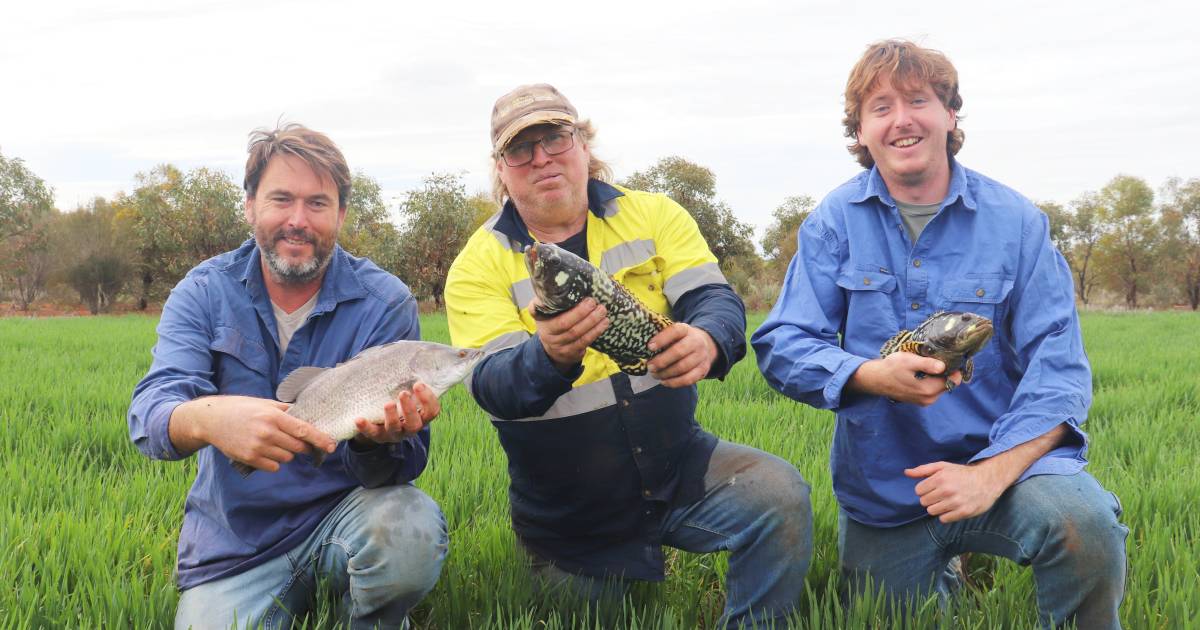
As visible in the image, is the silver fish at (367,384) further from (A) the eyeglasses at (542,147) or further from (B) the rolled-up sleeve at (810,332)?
(B) the rolled-up sleeve at (810,332)

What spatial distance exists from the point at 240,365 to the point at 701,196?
3486 cm

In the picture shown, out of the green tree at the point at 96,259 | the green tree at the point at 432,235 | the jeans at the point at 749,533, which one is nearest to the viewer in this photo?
the jeans at the point at 749,533

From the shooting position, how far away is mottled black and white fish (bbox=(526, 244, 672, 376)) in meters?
2.63

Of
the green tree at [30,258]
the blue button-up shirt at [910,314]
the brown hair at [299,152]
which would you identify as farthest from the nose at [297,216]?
the green tree at [30,258]

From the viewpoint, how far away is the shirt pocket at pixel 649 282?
139 inches

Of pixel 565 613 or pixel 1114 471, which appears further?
pixel 1114 471

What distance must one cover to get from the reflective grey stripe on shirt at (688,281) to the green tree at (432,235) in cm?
2922

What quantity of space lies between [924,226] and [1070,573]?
1.42 metres

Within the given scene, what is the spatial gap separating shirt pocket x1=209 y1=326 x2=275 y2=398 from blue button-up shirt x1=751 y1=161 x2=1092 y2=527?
2077 mm

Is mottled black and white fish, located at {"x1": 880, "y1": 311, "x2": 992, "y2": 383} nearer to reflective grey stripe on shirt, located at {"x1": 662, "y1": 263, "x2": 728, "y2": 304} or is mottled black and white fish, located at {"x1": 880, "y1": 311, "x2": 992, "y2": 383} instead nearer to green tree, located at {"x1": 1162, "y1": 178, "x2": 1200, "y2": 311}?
reflective grey stripe on shirt, located at {"x1": 662, "y1": 263, "x2": 728, "y2": 304}

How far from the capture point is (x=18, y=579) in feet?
11.3

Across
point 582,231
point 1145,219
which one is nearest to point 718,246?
point 1145,219

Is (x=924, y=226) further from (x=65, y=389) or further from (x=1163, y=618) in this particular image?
(x=65, y=389)

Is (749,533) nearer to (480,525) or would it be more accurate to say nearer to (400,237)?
(480,525)
